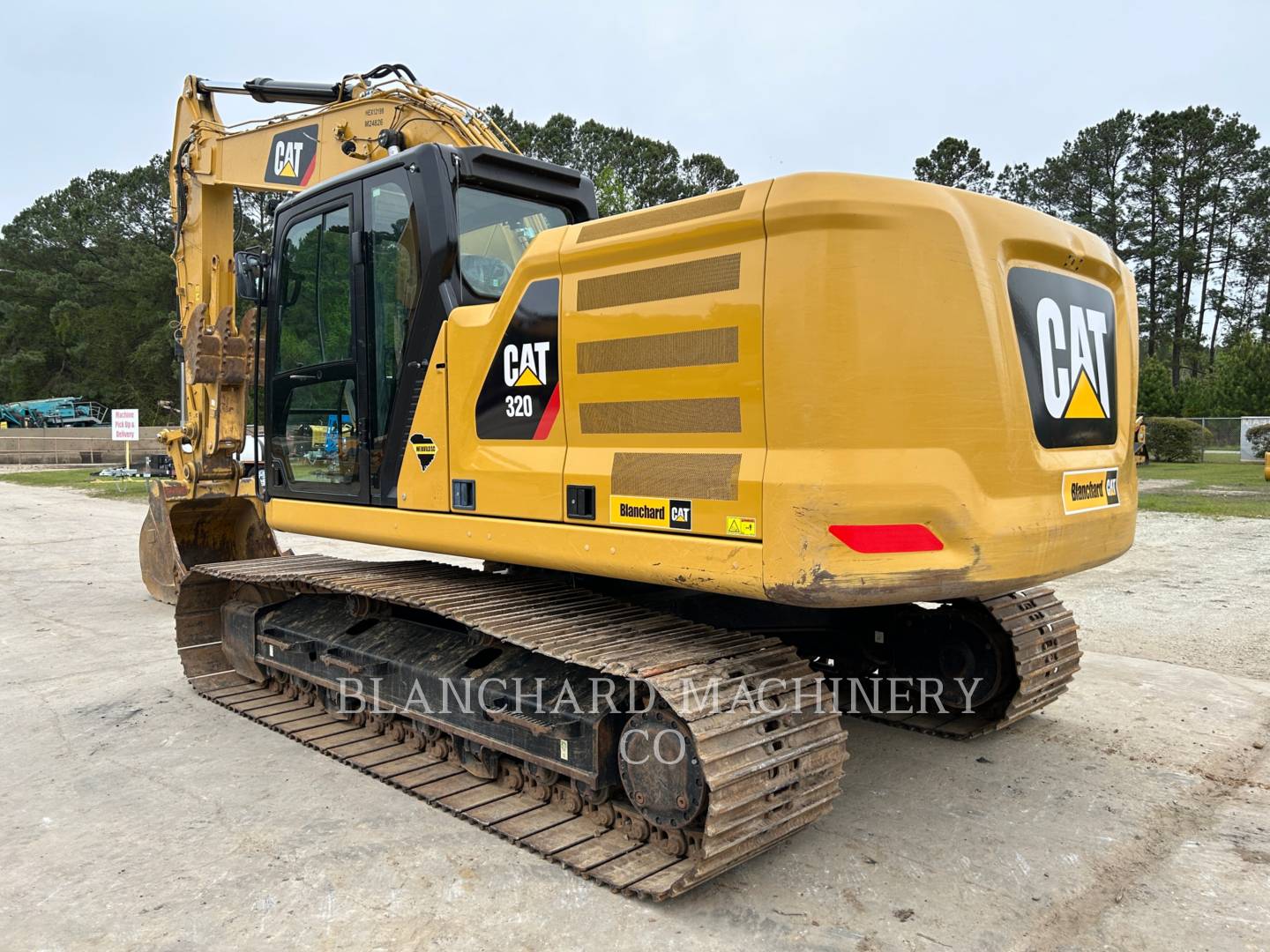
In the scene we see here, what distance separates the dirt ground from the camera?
309 cm

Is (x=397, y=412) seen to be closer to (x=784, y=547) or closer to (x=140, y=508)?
(x=784, y=547)

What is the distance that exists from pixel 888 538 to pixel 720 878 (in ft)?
4.60

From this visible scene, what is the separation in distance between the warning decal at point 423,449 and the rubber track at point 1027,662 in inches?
108

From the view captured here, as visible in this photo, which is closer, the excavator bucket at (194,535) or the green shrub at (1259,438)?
the excavator bucket at (194,535)

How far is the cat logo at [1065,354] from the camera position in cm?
337

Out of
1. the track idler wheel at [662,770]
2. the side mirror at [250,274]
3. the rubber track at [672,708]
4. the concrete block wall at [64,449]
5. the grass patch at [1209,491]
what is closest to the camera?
the rubber track at [672,708]

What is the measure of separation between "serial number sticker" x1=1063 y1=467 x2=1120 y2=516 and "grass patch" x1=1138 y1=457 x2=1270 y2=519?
37.4ft

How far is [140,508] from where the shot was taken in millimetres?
18359

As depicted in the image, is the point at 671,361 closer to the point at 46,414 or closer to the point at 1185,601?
the point at 1185,601

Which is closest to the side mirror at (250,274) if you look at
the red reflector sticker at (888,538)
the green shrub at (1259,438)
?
the red reflector sticker at (888,538)

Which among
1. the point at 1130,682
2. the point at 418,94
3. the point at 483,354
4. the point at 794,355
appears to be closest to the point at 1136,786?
the point at 1130,682

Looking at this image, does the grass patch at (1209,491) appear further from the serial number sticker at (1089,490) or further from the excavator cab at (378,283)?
the excavator cab at (378,283)

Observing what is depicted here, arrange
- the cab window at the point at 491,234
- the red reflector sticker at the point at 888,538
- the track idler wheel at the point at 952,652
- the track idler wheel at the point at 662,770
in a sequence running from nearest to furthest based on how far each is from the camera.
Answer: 1. the red reflector sticker at the point at 888,538
2. the track idler wheel at the point at 662,770
3. the cab window at the point at 491,234
4. the track idler wheel at the point at 952,652

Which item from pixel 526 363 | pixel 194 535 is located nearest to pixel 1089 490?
pixel 526 363
